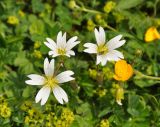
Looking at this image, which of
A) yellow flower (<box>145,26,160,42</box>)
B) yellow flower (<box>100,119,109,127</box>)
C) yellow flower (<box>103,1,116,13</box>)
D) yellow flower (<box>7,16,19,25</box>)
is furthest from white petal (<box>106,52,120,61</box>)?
yellow flower (<box>7,16,19,25</box>)

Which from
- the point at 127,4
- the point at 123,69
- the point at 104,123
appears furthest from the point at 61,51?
the point at 127,4

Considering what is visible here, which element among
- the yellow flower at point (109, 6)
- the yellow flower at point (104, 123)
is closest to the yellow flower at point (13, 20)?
the yellow flower at point (109, 6)

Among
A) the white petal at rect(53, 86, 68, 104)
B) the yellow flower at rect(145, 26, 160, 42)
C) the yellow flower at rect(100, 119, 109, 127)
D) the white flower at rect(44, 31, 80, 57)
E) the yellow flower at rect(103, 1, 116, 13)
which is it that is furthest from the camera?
the yellow flower at rect(103, 1, 116, 13)

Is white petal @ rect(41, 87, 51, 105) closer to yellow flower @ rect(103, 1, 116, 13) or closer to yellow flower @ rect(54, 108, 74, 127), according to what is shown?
yellow flower @ rect(54, 108, 74, 127)

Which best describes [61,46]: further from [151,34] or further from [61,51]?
[151,34]

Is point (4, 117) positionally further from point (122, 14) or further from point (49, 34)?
point (122, 14)

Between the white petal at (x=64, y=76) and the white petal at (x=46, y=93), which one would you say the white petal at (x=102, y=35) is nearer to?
the white petal at (x=64, y=76)
